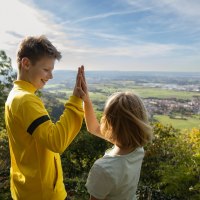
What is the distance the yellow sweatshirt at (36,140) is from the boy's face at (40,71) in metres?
0.05

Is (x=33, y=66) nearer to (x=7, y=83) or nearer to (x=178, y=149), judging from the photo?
(x=178, y=149)

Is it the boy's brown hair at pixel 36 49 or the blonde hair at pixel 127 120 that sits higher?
the boy's brown hair at pixel 36 49

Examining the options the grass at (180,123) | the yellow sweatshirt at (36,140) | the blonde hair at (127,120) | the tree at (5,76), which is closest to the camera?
the yellow sweatshirt at (36,140)

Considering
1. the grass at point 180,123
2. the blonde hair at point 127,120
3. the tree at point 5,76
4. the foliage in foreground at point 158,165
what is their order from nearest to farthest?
the blonde hair at point 127,120 < the foliage in foreground at point 158,165 < the tree at point 5,76 < the grass at point 180,123

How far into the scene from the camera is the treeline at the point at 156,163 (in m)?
7.73

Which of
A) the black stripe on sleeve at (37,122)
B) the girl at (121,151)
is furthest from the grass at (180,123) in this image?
the black stripe on sleeve at (37,122)

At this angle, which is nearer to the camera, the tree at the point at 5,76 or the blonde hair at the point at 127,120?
the blonde hair at the point at 127,120

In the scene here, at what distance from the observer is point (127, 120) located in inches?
78.3

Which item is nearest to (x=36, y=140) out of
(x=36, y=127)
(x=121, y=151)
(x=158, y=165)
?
(x=36, y=127)

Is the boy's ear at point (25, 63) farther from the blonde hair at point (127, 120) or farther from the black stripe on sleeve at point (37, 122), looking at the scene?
the blonde hair at point (127, 120)

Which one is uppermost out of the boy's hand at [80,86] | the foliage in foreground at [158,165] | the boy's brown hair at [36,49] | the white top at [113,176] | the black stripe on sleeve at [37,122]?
the boy's brown hair at [36,49]

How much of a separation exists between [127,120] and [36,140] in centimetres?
62

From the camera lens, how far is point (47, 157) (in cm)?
202

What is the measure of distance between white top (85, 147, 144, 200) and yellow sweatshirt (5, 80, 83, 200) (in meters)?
0.28
